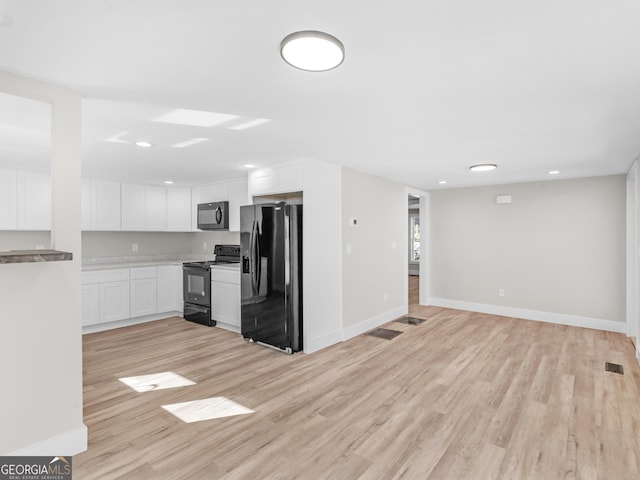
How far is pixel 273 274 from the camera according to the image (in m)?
3.99

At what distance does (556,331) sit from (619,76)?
402 cm

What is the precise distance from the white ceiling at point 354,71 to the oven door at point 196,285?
2295 millimetres

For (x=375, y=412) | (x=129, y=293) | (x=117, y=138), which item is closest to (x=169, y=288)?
(x=129, y=293)

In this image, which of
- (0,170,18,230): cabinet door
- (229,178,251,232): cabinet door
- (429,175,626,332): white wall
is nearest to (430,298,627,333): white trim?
(429,175,626,332): white wall

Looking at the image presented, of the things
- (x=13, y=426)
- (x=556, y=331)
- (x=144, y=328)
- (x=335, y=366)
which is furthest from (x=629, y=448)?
(x=144, y=328)

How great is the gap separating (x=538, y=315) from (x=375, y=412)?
410 centimetres

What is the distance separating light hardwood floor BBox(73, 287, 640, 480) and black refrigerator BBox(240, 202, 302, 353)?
26cm

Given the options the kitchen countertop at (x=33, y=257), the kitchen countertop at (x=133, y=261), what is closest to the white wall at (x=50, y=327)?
the kitchen countertop at (x=33, y=257)

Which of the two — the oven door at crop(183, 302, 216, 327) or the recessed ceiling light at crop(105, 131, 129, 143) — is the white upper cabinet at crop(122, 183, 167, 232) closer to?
the oven door at crop(183, 302, 216, 327)

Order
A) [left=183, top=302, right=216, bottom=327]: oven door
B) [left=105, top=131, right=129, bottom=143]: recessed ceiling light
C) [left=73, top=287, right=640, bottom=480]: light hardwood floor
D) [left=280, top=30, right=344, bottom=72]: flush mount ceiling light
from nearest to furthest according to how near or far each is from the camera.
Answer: [left=280, top=30, right=344, bottom=72]: flush mount ceiling light
[left=73, top=287, right=640, bottom=480]: light hardwood floor
[left=105, top=131, right=129, bottom=143]: recessed ceiling light
[left=183, top=302, right=216, bottom=327]: oven door

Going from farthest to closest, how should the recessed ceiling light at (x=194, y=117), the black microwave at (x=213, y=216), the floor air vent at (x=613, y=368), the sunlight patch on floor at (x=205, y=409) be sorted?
1. the black microwave at (x=213, y=216)
2. the floor air vent at (x=613, y=368)
3. the sunlight patch on floor at (x=205, y=409)
4. the recessed ceiling light at (x=194, y=117)

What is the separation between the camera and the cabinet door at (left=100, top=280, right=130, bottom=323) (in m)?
4.87

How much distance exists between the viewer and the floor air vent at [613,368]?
3.38 meters

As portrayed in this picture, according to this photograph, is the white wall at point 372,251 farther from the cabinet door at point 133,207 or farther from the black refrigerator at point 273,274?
the cabinet door at point 133,207
